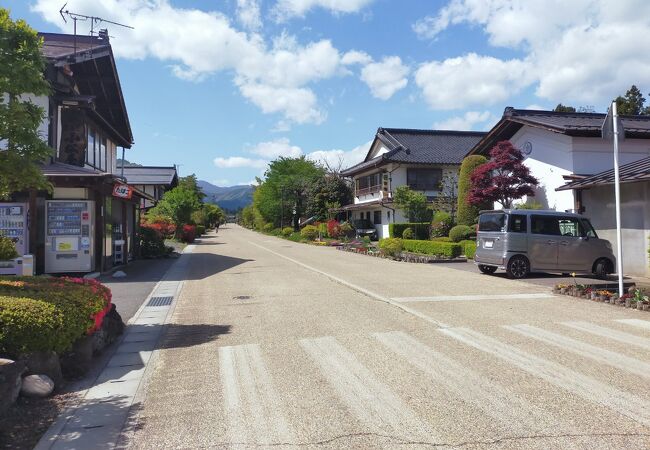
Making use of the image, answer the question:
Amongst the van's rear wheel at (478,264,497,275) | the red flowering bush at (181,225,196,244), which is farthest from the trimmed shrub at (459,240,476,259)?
the red flowering bush at (181,225,196,244)

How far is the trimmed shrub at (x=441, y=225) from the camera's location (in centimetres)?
2606

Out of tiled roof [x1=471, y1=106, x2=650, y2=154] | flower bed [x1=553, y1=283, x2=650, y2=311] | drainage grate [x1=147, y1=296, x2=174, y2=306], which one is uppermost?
tiled roof [x1=471, y1=106, x2=650, y2=154]

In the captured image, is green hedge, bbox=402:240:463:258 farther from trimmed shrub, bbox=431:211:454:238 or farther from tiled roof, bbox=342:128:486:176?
tiled roof, bbox=342:128:486:176

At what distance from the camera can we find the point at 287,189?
187ft

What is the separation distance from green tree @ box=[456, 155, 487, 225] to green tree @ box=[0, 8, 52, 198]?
20396mm

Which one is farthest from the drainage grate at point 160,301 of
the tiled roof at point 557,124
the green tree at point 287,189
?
the green tree at point 287,189

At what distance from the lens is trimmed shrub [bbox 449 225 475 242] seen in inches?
894

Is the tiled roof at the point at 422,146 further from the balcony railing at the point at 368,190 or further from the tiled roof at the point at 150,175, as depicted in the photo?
the tiled roof at the point at 150,175

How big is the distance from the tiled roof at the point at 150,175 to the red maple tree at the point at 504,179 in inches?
1303

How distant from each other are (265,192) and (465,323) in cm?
5630

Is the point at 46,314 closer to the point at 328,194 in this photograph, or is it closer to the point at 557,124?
the point at 557,124

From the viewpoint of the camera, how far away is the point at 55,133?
1520 cm

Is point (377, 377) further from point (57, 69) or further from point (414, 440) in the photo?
point (57, 69)

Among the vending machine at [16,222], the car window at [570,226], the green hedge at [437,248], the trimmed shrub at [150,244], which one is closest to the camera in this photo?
the vending machine at [16,222]
